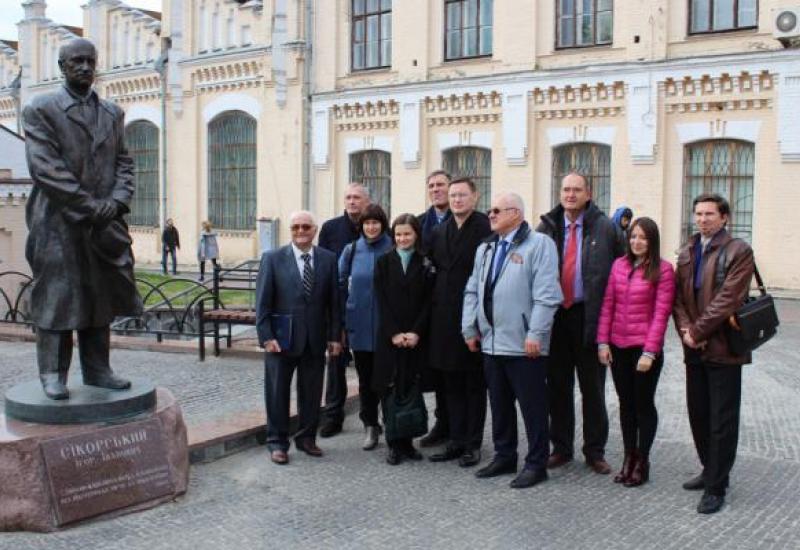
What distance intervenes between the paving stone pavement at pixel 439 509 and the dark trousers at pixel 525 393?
0.26 m

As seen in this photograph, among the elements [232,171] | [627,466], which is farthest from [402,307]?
[232,171]

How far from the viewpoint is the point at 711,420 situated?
5695 mm

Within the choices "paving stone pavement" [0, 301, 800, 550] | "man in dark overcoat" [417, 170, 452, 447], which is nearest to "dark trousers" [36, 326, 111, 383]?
"paving stone pavement" [0, 301, 800, 550]

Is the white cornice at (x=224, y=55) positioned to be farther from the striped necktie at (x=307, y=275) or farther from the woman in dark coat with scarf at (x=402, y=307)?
the woman in dark coat with scarf at (x=402, y=307)

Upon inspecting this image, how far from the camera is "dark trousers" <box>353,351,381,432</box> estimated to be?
23.1ft

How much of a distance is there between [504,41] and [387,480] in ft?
49.5

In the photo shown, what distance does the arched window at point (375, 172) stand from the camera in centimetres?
2244

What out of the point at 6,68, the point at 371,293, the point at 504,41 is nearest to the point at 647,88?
the point at 504,41

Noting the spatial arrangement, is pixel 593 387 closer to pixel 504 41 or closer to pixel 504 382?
pixel 504 382

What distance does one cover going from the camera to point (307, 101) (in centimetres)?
2338

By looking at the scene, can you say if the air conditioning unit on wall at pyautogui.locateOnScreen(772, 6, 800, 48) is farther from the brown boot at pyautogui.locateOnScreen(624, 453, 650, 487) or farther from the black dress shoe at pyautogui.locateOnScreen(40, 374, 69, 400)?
the black dress shoe at pyautogui.locateOnScreen(40, 374, 69, 400)

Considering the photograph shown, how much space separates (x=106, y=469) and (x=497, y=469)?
2431 millimetres

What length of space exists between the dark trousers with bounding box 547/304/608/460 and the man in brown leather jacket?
0.72m

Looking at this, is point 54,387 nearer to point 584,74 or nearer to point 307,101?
point 584,74
